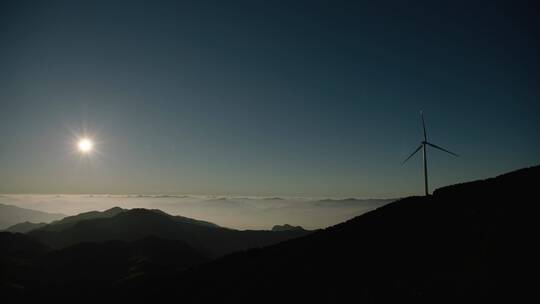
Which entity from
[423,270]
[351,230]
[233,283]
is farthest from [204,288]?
[423,270]

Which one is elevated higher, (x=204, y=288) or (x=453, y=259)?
(x=453, y=259)

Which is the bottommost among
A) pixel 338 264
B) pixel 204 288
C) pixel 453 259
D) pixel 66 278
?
pixel 66 278

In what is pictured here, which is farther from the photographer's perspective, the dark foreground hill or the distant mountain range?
the distant mountain range

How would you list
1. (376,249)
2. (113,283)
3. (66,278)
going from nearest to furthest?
(376,249) < (113,283) < (66,278)

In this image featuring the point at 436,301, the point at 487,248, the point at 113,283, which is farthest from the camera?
the point at 113,283

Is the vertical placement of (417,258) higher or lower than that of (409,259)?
higher

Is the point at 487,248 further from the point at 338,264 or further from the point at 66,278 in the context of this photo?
the point at 66,278

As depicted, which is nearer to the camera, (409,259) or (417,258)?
(417,258)

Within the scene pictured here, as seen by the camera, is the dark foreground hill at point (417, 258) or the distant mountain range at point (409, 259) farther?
the distant mountain range at point (409, 259)
